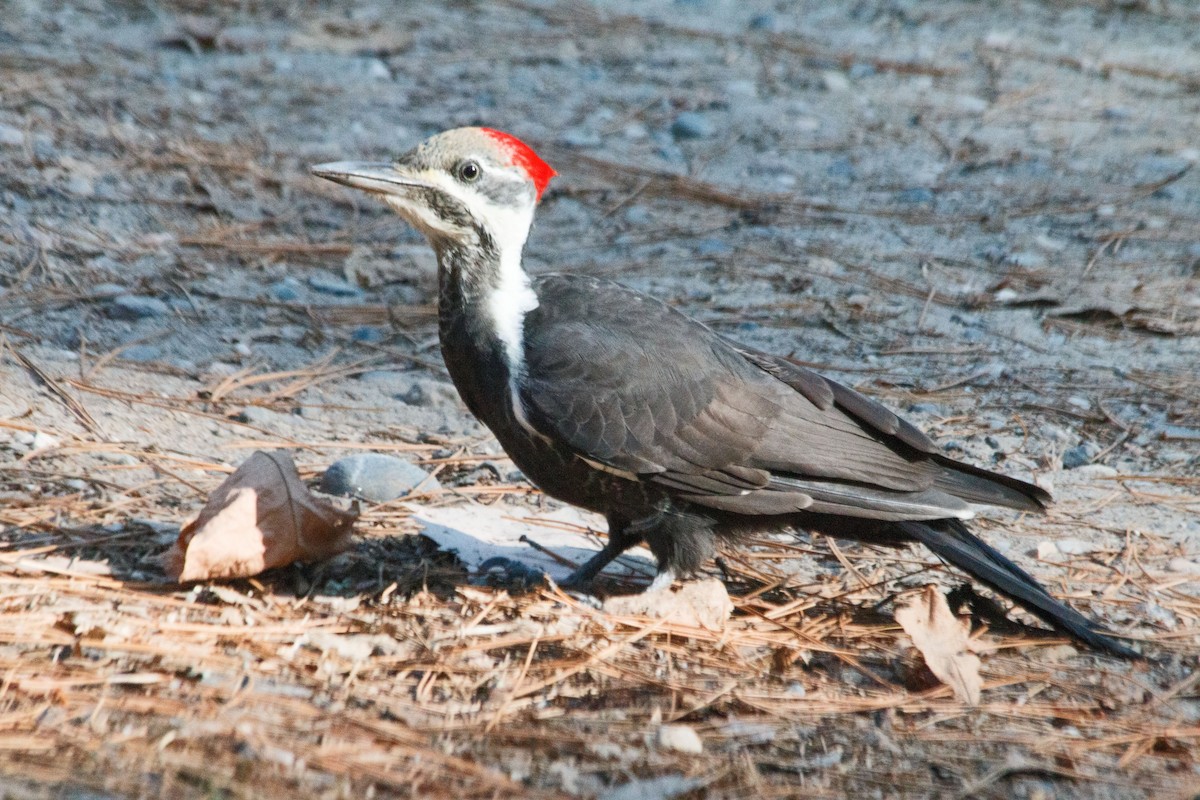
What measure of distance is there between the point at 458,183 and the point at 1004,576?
5.99ft

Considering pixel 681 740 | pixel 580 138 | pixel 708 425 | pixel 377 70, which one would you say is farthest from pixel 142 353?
pixel 377 70

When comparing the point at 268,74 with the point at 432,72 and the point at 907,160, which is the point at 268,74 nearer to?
the point at 432,72

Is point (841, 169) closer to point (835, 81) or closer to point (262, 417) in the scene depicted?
point (835, 81)

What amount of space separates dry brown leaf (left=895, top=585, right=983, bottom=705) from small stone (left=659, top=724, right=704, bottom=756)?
673 mm

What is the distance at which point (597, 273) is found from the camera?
5699 mm

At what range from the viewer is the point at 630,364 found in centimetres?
342

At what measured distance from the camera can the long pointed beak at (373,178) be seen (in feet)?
11.2

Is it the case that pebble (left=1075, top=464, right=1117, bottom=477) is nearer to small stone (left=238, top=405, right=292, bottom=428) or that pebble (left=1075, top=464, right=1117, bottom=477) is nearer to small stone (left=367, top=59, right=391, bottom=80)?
small stone (left=238, top=405, right=292, bottom=428)

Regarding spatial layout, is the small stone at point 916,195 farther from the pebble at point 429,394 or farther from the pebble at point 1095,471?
the pebble at point 429,394

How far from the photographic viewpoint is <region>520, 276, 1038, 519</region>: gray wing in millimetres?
3340

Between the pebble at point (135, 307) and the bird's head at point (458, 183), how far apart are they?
1859 mm

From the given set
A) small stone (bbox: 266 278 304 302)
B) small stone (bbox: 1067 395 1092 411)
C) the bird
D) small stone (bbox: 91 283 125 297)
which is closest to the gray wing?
the bird

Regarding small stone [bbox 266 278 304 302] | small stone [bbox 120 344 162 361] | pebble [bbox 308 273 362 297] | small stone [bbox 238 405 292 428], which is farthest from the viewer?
pebble [bbox 308 273 362 297]

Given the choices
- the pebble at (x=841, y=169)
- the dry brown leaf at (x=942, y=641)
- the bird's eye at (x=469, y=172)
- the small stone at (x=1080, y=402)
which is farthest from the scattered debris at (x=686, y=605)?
the pebble at (x=841, y=169)
